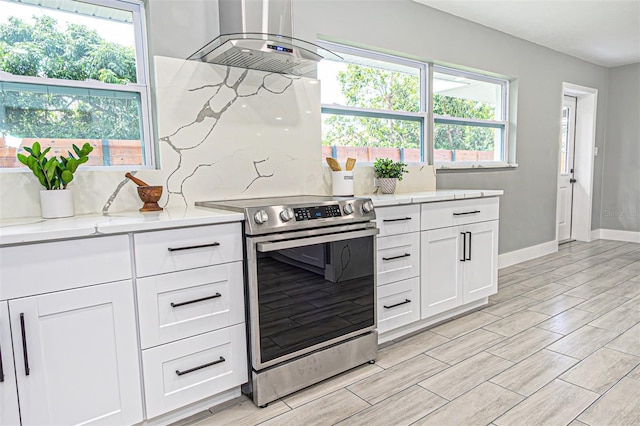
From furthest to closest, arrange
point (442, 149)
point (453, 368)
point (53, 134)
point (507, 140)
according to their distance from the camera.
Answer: point (507, 140) < point (442, 149) < point (453, 368) < point (53, 134)

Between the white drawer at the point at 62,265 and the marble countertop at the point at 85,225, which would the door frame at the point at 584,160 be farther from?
the white drawer at the point at 62,265

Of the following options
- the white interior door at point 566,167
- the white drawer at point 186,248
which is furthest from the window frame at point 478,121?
the white drawer at point 186,248

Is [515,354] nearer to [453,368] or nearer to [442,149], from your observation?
[453,368]

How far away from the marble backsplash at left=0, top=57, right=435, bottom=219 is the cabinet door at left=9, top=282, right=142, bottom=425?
686 millimetres

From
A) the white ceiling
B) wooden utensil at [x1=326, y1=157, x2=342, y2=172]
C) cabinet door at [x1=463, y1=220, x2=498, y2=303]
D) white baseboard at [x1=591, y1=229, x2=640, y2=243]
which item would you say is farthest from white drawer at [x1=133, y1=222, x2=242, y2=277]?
white baseboard at [x1=591, y1=229, x2=640, y2=243]

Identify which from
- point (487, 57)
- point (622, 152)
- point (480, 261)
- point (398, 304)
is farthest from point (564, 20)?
point (398, 304)

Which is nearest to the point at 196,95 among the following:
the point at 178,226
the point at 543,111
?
the point at 178,226

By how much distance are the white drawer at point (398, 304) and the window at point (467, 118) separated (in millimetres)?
1639

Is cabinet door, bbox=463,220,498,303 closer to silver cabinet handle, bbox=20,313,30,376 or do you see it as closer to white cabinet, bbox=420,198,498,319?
white cabinet, bbox=420,198,498,319

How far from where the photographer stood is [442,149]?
12.3 ft

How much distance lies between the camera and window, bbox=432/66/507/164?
3.70 metres

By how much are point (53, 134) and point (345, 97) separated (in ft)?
6.40

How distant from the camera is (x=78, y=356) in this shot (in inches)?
56.3

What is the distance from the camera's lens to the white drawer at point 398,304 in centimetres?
235
